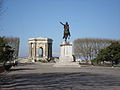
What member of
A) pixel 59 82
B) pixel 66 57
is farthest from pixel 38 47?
pixel 59 82

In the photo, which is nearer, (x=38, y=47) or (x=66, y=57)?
(x=66, y=57)

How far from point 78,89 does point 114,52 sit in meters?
45.8

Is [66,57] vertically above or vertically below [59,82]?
above

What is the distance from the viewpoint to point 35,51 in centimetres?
12250

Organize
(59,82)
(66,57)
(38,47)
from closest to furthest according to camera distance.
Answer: (59,82)
(66,57)
(38,47)

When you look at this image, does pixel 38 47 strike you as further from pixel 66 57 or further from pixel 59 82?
pixel 59 82

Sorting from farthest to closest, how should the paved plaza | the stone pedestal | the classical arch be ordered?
the classical arch → the stone pedestal → the paved plaza

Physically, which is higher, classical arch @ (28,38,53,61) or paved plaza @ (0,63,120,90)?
classical arch @ (28,38,53,61)

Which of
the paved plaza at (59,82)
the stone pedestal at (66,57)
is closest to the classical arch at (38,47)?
the stone pedestal at (66,57)

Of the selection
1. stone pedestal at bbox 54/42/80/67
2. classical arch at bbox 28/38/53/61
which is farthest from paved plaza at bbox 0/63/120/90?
classical arch at bbox 28/38/53/61

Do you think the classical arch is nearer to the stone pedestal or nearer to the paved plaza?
the stone pedestal

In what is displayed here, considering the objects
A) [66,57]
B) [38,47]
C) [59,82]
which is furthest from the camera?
[38,47]

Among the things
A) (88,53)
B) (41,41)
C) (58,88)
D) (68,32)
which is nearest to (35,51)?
(41,41)

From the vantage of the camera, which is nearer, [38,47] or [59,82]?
[59,82]
